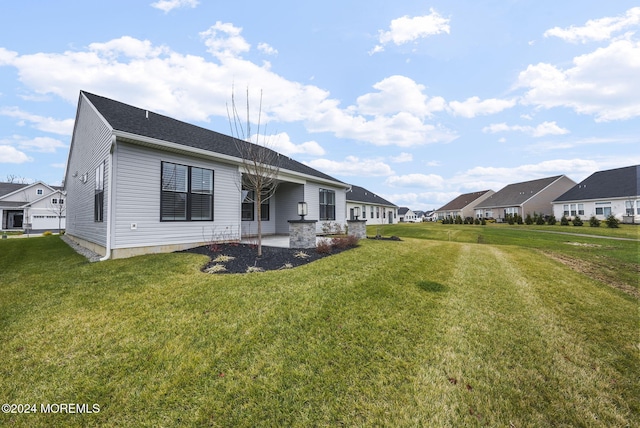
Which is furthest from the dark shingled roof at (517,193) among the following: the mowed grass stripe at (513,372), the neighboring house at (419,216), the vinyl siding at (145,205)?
the vinyl siding at (145,205)

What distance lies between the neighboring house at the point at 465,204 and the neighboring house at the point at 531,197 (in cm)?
520

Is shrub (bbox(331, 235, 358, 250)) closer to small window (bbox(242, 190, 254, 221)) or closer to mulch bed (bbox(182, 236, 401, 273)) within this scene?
mulch bed (bbox(182, 236, 401, 273))

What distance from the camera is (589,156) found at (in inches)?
529

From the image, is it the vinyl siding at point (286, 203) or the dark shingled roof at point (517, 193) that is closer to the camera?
the vinyl siding at point (286, 203)

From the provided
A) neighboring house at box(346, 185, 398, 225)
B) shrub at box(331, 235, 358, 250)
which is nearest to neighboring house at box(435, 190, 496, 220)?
neighboring house at box(346, 185, 398, 225)

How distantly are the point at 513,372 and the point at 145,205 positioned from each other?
8916 mm

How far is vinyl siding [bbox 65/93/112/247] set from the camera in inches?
316

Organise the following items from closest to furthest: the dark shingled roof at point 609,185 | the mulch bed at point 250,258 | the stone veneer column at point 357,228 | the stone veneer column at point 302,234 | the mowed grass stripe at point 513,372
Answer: the mowed grass stripe at point 513,372 < the mulch bed at point 250,258 < the stone veneer column at point 302,234 < the stone veneer column at point 357,228 < the dark shingled roof at point 609,185

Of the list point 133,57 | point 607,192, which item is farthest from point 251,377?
point 607,192

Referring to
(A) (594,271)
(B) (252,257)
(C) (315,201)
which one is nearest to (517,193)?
(C) (315,201)

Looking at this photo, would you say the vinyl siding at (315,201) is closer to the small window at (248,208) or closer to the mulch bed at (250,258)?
the small window at (248,208)

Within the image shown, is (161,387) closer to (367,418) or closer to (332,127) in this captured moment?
(367,418)

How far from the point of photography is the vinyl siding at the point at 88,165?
8031mm

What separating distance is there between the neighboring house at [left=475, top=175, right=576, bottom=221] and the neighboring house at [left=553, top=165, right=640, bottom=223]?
6.89 feet
